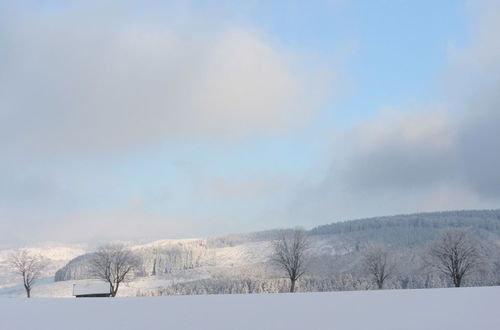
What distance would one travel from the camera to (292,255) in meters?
76.6

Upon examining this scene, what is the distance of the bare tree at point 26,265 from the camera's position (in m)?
86.5

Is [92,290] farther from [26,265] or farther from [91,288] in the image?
[26,265]

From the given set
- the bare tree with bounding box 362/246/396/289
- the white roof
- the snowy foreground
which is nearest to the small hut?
the white roof

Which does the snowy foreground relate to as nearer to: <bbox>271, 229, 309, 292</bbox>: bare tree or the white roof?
the white roof

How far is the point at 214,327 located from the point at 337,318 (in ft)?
14.5

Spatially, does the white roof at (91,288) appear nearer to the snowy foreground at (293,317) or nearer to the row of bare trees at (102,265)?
the row of bare trees at (102,265)

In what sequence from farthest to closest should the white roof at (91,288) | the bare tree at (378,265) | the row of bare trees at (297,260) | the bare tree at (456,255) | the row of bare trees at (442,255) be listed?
the bare tree at (378,265) → the row of bare trees at (297,260) → the row of bare trees at (442,255) → the bare tree at (456,255) → the white roof at (91,288)

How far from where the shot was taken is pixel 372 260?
3565 inches

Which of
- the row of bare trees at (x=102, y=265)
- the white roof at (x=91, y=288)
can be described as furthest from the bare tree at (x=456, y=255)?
the row of bare trees at (x=102, y=265)

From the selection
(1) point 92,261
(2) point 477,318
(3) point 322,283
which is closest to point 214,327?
(2) point 477,318

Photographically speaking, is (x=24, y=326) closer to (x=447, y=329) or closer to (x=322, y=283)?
(x=447, y=329)

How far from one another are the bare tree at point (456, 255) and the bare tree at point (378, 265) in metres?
11.1

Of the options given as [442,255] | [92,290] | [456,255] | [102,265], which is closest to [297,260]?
[442,255]

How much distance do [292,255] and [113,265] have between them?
36.0 metres
